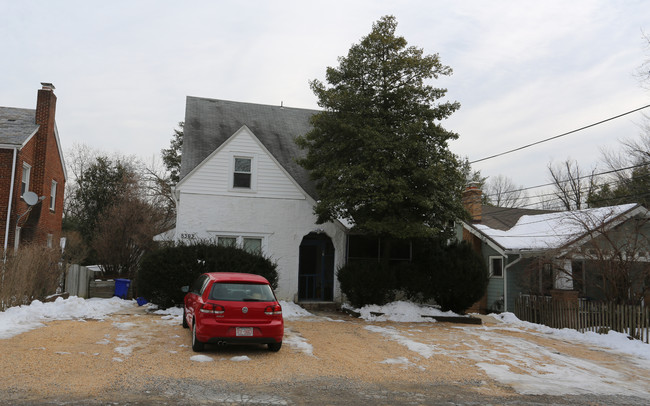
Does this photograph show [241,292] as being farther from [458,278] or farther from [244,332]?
[458,278]

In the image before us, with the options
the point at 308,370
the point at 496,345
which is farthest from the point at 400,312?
the point at 308,370

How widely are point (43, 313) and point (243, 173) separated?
8134 mm

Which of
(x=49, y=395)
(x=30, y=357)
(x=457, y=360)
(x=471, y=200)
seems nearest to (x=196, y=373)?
(x=49, y=395)

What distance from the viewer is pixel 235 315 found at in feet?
29.7

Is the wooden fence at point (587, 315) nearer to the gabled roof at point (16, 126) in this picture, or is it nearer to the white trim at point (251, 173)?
the white trim at point (251, 173)

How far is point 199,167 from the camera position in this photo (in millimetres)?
18109

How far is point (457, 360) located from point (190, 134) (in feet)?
47.7

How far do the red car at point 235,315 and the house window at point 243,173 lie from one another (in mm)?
9081

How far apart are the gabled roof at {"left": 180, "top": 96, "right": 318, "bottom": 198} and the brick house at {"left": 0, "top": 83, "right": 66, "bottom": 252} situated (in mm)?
6492

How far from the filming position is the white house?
18.0 meters

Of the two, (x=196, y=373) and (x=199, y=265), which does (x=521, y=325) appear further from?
(x=196, y=373)

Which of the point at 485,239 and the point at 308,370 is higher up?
the point at 485,239

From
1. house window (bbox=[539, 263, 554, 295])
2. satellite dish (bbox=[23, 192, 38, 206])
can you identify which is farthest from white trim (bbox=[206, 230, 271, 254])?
house window (bbox=[539, 263, 554, 295])

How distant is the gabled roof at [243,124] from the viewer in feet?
64.0
